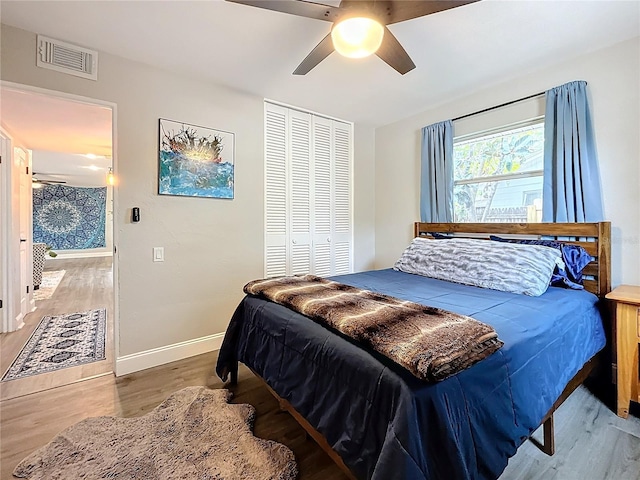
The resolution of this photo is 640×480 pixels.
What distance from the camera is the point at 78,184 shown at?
28.0 ft

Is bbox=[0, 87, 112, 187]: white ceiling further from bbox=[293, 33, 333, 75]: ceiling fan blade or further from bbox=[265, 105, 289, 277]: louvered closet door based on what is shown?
bbox=[293, 33, 333, 75]: ceiling fan blade

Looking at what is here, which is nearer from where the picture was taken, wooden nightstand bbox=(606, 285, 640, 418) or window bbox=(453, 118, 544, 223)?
wooden nightstand bbox=(606, 285, 640, 418)

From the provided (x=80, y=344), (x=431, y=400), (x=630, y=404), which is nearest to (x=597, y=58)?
(x=630, y=404)

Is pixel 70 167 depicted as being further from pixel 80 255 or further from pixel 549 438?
pixel 549 438

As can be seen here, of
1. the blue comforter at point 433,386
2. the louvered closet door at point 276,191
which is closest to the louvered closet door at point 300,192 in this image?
the louvered closet door at point 276,191

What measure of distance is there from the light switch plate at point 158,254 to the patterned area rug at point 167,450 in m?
1.21

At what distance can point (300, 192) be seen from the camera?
3.47 meters

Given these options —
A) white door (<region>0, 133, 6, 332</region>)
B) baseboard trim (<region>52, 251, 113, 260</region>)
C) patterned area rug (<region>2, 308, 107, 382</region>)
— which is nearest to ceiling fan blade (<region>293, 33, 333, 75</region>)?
patterned area rug (<region>2, 308, 107, 382</region>)

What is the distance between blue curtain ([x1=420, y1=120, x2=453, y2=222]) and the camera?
318 cm

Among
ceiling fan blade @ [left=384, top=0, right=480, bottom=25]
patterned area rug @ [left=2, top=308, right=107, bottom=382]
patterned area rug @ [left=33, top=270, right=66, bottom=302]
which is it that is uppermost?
ceiling fan blade @ [left=384, top=0, right=480, bottom=25]

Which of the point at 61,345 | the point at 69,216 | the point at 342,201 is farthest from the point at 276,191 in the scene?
the point at 69,216

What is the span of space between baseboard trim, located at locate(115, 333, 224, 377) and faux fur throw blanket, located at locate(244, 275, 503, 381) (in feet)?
4.73

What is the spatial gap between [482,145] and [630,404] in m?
2.37

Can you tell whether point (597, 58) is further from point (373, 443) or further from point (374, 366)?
point (373, 443)
